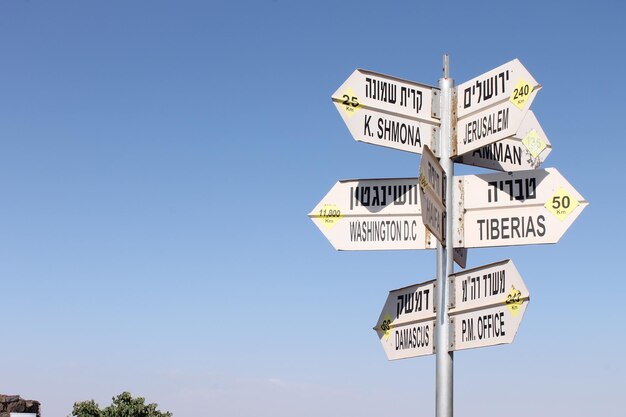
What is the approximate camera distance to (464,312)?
640 centimetres

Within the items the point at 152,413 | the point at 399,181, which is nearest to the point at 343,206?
the point at 399,181

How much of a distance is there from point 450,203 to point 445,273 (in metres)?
0.56

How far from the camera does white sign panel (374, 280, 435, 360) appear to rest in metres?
6.62

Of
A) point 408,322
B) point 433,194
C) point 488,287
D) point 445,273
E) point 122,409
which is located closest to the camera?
point 433,194

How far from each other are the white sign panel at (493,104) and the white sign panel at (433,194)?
435mm

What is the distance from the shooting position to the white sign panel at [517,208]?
6309 mm

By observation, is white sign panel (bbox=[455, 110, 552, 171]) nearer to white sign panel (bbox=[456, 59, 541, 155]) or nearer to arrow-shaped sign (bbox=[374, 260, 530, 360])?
white sign panel (bbox=[456, 59, 541, 155])

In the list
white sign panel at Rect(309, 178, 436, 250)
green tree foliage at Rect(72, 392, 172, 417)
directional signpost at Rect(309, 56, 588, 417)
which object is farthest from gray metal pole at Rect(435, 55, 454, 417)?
green tree foliage at Rect(72, 392, 172, 417)

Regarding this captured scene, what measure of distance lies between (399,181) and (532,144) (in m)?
1.23

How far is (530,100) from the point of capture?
6355 millimetres

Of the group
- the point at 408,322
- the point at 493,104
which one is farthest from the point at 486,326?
the point at 493,104

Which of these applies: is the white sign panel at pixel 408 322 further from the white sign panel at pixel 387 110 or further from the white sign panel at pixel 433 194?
the white sign panel at pixel 387 110

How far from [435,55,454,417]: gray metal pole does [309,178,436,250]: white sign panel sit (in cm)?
23

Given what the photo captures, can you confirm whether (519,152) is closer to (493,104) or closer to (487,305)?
(493,104)
